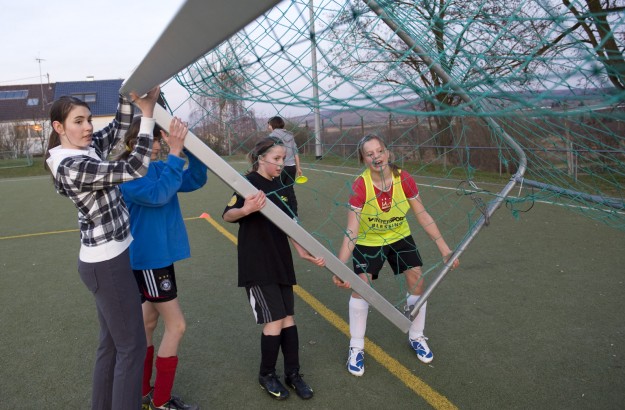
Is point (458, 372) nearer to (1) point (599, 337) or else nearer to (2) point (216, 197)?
(1) point (599, 337)

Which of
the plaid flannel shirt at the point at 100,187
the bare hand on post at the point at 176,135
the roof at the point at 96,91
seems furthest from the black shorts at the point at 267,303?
the roof at the point at 96,91

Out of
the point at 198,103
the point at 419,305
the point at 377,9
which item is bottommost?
the point at 419,305

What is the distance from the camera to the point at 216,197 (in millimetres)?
11711

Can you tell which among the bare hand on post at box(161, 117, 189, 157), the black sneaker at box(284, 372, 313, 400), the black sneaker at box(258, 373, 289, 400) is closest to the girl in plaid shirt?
the bare hand on post at box(161, 117, 189, 157)

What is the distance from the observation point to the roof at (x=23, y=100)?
131 feet

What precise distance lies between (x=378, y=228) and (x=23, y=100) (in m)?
46.6

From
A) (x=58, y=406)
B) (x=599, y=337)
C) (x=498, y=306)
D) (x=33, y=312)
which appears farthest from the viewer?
(x=33, y=312)

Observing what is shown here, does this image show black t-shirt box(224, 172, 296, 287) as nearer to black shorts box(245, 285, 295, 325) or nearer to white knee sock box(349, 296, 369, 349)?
black shorts box(245, 285, 295, 325)

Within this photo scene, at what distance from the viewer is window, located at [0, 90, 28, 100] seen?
4203 centimetres

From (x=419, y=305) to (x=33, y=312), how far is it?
366cm

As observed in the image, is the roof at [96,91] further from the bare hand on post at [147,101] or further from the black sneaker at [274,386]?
the bare hand on post at [147,101]

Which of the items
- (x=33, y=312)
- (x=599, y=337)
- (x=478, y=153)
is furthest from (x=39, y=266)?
(x=478, y=153)

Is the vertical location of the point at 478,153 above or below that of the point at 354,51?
below

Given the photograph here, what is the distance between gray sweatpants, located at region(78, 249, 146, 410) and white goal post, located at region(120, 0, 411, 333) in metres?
0.64
